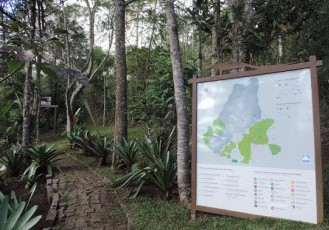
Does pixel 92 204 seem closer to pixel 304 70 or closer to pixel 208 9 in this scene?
pixel 304 70

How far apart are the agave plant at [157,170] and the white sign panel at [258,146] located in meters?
0.80

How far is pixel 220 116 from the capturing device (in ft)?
13.8

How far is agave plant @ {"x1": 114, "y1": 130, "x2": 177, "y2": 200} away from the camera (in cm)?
499

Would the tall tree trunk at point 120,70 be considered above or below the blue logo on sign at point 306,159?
above

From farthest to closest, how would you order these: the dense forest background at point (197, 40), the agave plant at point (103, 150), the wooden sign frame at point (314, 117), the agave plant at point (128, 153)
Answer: the agave plant at point (103, 150) < the agave plant at point (128, 153) < the wooden sign frame at point (314, 117) < the dense forest background at point (197, 40)

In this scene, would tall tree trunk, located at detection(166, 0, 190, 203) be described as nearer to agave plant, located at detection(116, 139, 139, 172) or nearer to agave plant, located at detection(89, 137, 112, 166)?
agave plant, located at detection(116, 139, 139, 172)

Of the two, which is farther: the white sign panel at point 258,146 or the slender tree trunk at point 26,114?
the slender tree trunk at point 26,114

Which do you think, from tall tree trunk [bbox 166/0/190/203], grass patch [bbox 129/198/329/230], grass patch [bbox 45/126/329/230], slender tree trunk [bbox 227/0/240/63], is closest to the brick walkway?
grass patch [bbox 45/126/329/230]

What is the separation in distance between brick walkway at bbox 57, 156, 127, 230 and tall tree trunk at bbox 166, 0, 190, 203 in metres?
0.84

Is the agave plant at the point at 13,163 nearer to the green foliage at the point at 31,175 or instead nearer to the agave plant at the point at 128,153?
the green foliage at the point at 31,175

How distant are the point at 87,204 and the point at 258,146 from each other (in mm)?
2481

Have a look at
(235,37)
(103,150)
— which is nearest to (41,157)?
(103,150)

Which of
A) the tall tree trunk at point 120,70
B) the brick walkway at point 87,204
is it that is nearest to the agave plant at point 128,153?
the tall tree trunk at point 120,70

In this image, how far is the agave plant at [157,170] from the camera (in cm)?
499
